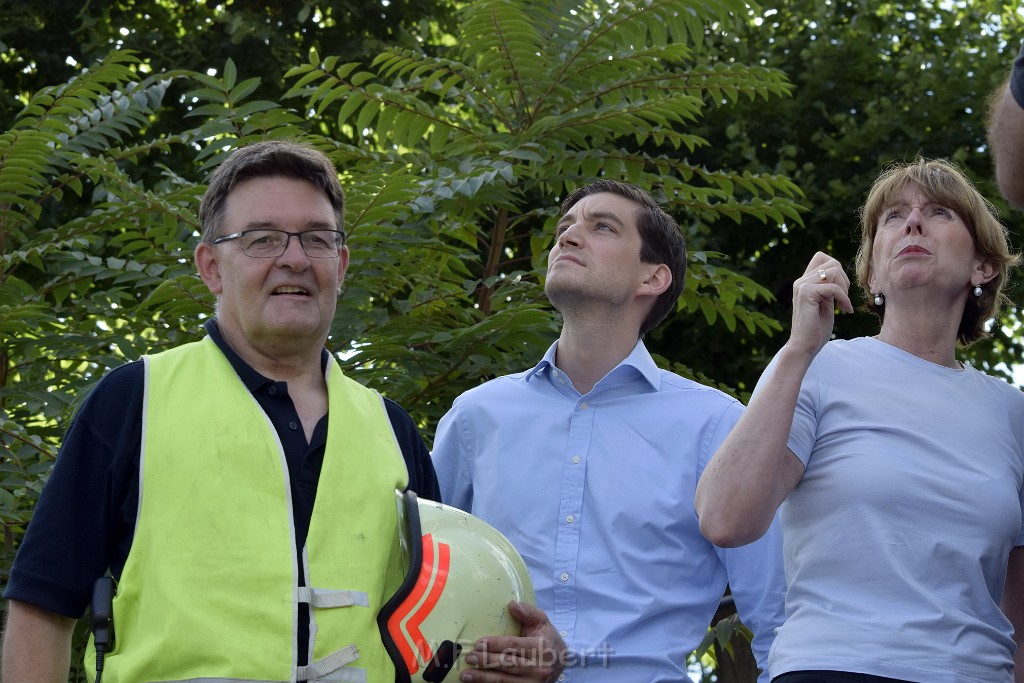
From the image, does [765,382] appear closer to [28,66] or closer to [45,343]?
[45,343]

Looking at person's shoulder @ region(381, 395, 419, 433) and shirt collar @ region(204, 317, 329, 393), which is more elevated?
shirt collar @ region(204, 317, 329, 393)

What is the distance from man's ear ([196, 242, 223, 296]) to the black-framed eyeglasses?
2 cm

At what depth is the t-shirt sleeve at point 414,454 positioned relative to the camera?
3617 mm

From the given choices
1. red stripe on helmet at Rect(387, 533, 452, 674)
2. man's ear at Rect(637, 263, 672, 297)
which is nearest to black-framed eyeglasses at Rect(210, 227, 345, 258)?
red stripe on helmet at Rect(387, 533, 452, 674)

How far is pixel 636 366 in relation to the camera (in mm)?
4441

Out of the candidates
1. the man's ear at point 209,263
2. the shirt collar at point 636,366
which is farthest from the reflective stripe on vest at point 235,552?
the shirt collar at point 636,366

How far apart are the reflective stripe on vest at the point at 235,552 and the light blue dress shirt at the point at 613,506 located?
0.87m

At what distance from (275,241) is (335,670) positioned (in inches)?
41.8

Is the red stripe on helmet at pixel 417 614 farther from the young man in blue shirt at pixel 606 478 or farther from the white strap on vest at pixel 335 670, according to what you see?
the young man in blue shirt at pixel 606 478

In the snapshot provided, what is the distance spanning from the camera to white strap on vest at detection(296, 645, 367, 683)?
3.00 metres

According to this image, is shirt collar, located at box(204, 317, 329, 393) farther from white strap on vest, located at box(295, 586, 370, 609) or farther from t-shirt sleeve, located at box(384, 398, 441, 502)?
white strap on vest, located at box(295, 586, 370, 609)

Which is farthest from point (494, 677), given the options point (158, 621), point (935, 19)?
point (935, 19)

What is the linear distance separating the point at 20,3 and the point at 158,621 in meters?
7.77

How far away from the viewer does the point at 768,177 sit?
6668 millimetres
